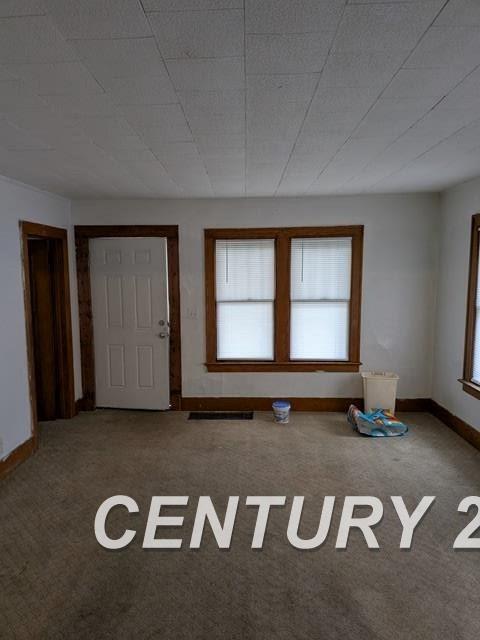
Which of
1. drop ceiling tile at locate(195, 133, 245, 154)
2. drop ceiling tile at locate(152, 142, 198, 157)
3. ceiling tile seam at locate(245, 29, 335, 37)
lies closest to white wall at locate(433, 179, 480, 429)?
drop ceiling tile at locate(195, 133, 245, 154)

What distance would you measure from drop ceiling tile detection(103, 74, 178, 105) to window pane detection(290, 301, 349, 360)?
312 cm

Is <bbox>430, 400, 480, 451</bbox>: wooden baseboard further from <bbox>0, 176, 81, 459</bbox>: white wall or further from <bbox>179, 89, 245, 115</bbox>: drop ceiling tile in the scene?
<bbox>0, 176, 81, 459</bbox>: white wall

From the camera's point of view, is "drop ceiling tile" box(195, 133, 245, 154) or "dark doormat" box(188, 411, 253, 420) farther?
"dark doormat" box(188, 411, 253, 420)

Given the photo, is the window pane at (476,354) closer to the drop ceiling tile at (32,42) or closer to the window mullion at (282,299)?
the window mullion at (282,299)

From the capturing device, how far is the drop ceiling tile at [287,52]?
1.44 metres

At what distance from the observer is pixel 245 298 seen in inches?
189

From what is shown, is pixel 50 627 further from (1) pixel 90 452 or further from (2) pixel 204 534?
(1) pixel 90 452

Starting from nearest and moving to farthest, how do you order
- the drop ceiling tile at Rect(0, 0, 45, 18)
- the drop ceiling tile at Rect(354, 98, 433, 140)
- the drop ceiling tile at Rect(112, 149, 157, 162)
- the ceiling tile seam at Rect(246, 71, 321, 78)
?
the drop ceiling tile at Rect(0, 0, 45, 18) < the ceiling tile seam at Rect(246, 71, 321, 78) < the drop ceiling tile at Rect(354, 98, 433, 140) < the drop ceiling tile at Rect(112, 149, 157, 162)

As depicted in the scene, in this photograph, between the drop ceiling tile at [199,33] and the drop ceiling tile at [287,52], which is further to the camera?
the drop ceiling tile at [287,52]

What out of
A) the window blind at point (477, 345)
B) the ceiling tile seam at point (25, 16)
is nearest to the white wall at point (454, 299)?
the window blind at point (477, 345)

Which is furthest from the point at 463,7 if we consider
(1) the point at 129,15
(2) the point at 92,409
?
(2) the point at 92,409

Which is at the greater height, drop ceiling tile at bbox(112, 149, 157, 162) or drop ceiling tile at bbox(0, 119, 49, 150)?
drop ceiling tile at bbox(112, 149, 157, 162)

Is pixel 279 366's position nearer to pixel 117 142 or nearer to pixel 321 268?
pixel 321 268

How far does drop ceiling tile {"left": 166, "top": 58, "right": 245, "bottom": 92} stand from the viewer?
5.26 ft
